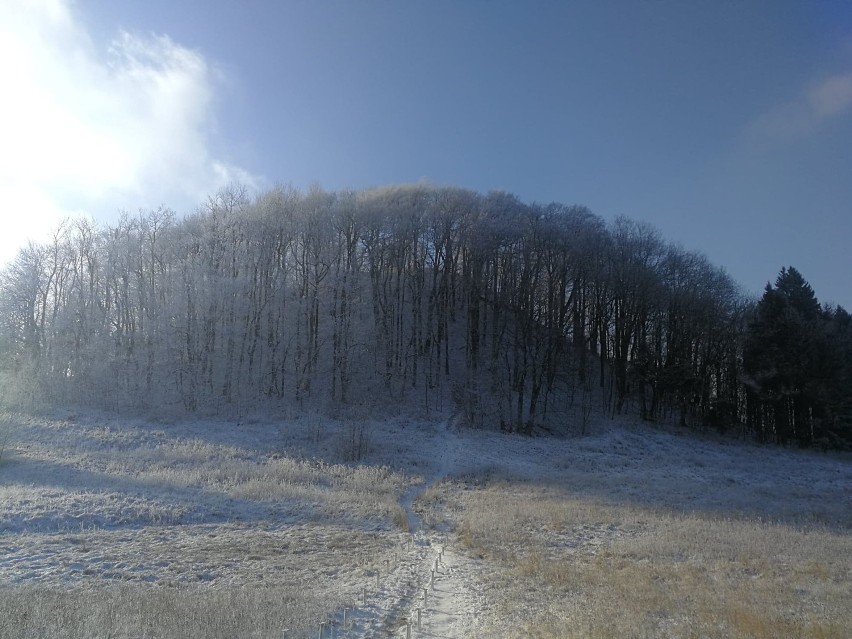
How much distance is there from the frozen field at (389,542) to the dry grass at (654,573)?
0.07m

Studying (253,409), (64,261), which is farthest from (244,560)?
(64,261)

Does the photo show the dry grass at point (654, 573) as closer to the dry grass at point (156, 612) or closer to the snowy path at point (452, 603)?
the snowy path at point (452, 603)

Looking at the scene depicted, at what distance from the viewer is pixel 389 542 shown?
17.6m

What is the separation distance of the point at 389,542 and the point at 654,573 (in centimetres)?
770

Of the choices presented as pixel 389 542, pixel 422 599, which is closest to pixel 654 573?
pixel 422 599

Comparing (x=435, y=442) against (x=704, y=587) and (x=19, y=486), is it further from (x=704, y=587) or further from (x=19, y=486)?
(x=704, y=587)

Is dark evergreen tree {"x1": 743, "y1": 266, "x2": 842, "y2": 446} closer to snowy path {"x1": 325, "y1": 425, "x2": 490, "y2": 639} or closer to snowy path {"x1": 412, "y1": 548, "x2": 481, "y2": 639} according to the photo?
snowy path {"x1": 325, "y1": 425, "x2": 490, "y2": 639}

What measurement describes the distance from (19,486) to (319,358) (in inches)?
1235

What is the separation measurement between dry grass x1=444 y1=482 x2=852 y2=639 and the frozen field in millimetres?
69

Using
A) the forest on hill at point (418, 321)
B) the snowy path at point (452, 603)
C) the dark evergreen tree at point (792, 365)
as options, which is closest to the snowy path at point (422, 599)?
the snowy path at point (452, 603)

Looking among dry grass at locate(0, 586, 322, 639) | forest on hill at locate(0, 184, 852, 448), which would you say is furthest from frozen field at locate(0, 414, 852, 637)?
forest on hill at locate(0, 184, 852, 448)

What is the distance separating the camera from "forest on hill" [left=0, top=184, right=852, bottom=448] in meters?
48.1

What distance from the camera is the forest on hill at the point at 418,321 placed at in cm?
4806

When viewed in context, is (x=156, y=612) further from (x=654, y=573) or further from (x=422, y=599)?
(x=654, y=573)
